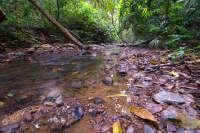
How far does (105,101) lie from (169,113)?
601 millimetres

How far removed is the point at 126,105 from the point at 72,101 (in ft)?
1.73

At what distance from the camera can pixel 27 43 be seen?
6918 millimetres

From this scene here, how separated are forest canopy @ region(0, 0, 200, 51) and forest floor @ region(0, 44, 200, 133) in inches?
79.6

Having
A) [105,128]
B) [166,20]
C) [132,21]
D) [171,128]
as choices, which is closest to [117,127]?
[105,128]

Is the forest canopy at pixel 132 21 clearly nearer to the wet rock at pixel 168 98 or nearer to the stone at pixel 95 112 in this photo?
the wet rock at pixel 168 98

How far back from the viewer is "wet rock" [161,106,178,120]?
1.73 metres

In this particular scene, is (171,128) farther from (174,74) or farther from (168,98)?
(174,74)

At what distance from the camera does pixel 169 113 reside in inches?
70.4

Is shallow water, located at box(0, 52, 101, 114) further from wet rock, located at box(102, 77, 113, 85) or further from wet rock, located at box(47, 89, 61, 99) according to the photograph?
wet rock, located at box(102, 77, 113, 85)

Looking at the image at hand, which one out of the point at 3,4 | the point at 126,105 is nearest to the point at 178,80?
the point at 126,105

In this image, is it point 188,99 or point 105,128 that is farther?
point 188,99

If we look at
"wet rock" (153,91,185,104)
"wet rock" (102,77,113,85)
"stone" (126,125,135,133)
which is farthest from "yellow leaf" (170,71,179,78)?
"stone" (126,125,135,133)

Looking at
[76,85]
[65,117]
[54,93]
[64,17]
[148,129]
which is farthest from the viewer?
[64,17]

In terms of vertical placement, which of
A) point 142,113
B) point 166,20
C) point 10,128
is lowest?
point 10,128
